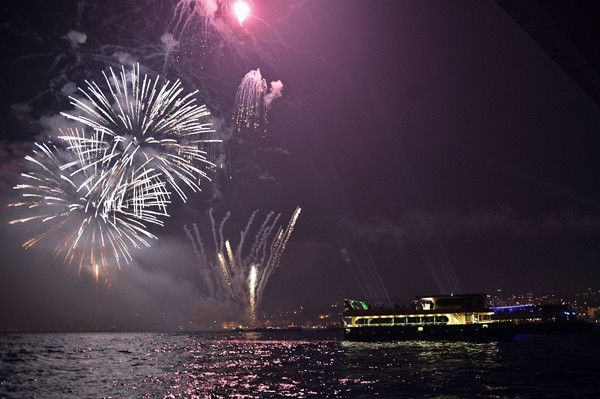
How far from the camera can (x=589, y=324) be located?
12288 cm

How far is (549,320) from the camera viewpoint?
12312cm

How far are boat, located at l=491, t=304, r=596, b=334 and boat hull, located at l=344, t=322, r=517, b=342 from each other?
4018 cm

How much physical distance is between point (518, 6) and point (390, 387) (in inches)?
1111

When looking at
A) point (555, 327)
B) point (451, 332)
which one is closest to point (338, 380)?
point (451, 332)

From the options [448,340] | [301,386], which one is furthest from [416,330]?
[301,386]

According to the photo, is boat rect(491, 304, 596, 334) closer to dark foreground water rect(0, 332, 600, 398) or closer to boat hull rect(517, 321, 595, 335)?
boat hull rect(517, 321, 595, 335)

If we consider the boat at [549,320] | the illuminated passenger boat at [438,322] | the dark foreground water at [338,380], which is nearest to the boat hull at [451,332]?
the illuminated passenger boat at [438,322]

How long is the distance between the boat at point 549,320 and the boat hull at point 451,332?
40.2 meters

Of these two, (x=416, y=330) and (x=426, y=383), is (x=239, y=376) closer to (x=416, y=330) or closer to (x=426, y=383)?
(x=426, y=383)

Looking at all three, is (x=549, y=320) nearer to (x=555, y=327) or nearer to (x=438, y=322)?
(x=555, y=327)

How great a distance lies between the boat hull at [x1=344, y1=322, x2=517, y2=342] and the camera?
83875mm

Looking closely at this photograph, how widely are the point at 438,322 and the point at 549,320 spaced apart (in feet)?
176

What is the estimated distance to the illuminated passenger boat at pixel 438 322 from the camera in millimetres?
84125

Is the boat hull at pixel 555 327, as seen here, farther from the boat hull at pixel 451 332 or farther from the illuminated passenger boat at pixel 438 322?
the illuminated passenger boat at pixel 438 322
